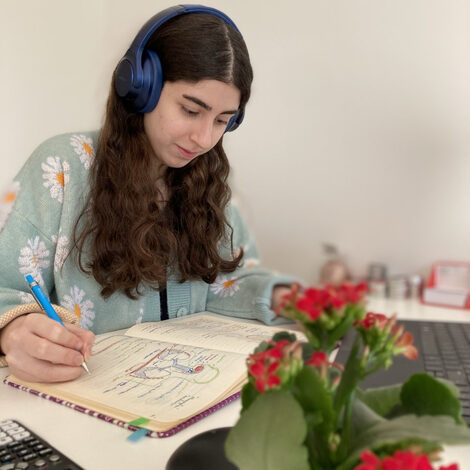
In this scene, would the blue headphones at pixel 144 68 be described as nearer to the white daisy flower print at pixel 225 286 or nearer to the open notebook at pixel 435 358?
the white daisy flower print at pixel 225 286

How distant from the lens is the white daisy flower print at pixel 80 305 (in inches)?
36.0

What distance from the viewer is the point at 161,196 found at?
1.04 m

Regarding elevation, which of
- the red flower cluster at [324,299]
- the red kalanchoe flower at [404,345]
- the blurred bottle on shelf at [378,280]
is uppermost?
the red flower cluster at [324,299]

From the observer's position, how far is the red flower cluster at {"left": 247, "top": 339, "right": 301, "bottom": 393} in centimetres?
28

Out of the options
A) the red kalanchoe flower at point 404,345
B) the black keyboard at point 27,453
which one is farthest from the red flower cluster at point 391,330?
the black keyboard at point 27,453

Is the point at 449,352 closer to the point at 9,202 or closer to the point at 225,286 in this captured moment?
the point at 225,286

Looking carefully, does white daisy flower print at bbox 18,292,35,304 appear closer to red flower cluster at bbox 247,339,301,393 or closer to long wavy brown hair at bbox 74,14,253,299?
long wavy brown hair at bbox 74,14,253,299

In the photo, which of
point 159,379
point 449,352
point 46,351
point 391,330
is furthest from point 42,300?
point 449,352

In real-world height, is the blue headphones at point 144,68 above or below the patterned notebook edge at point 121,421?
above

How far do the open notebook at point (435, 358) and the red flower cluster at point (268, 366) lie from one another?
33 cm

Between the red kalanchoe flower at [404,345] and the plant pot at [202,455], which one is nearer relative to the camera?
the red kalanchoe flower at [404,345]

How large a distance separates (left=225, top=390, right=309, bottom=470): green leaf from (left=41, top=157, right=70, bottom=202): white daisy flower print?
71 cm

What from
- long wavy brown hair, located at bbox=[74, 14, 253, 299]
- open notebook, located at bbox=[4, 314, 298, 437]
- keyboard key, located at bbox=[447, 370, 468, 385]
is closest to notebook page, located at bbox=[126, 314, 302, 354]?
open notebook, located at bbox=[4, 314, 298, 437]

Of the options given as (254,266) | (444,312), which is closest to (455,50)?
(444,312)
